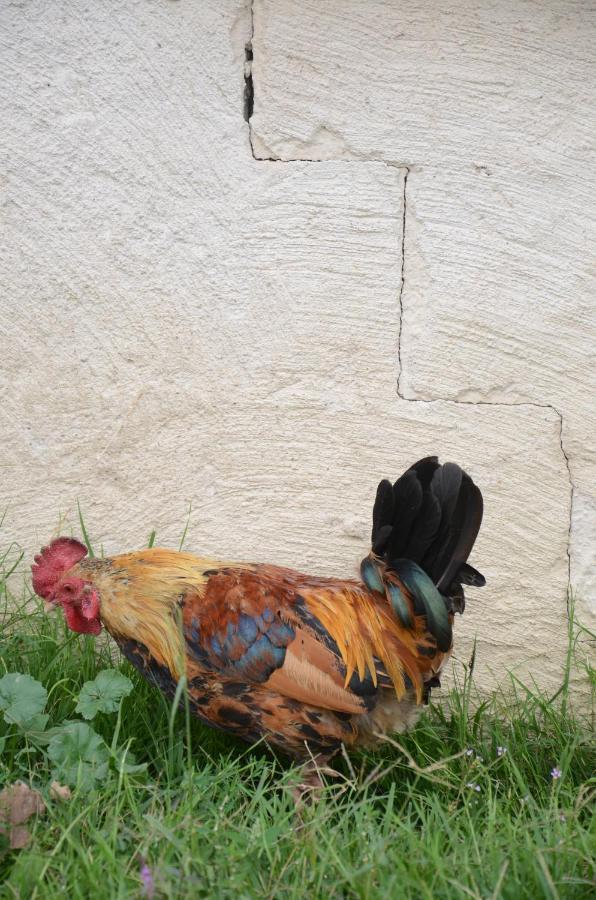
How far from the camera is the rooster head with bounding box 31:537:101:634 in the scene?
280 centimetres

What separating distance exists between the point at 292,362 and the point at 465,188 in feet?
3.30

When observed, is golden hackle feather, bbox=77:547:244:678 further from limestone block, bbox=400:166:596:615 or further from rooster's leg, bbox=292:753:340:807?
limestone block, bbox=400:166:596:615

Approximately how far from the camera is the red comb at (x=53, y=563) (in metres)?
2.85

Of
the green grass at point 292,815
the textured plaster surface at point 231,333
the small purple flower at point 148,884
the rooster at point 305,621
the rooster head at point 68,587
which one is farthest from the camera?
the textured plaster surface at point 231,333

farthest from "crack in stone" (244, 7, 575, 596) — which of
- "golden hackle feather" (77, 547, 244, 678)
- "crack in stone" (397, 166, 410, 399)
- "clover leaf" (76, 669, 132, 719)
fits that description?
"clover leaf" (76, 669, 132, 719)

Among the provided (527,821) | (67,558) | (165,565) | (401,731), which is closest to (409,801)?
(401,731)

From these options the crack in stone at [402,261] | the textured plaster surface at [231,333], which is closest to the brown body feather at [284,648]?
the textured plaster surface at [231,333]

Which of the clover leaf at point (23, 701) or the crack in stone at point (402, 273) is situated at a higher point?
the crack in stone at point (402, 273)

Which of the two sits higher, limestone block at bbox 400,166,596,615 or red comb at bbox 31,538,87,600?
limestone block at bbox 400,166,596,615

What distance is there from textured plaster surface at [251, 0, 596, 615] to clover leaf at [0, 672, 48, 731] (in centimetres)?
181

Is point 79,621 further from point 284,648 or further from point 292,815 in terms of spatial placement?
point 292,815

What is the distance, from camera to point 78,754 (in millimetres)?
2643

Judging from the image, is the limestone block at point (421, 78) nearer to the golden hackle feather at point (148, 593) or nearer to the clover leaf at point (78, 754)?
the golden hackle feather at point (148, 593)

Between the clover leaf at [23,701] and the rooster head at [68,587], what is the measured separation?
22cm
